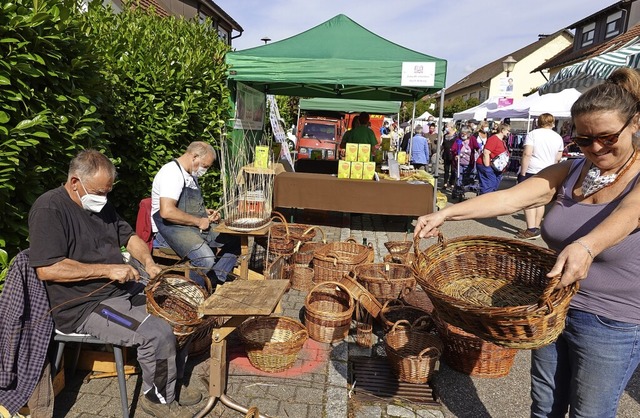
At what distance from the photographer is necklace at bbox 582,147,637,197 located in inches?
64.2

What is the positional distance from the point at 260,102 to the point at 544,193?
727 centimetres

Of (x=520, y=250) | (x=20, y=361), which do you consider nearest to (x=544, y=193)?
(x=520, y=250)

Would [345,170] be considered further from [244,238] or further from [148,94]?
[244,238]

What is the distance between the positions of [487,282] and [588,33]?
2984cm

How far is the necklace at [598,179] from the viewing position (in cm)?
163

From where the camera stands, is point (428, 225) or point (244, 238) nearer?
point (428, 225)

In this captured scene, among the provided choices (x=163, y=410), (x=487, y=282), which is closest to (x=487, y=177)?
(x=487, y=282)

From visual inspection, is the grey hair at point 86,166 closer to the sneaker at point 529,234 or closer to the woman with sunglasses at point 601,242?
the woman with sunglasses at point 601,242

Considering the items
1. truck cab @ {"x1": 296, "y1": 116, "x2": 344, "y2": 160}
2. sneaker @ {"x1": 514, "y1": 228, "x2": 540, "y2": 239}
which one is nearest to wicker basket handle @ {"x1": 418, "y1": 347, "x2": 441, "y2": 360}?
sneaker @ {"x1": 514, "y1": 228, "x2": 540, "y2": 239}

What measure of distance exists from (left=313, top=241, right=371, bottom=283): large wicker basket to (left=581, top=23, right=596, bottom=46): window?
2729cm

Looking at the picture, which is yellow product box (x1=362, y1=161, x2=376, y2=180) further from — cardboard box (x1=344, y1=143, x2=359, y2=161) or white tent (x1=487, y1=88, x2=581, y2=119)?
white tent (x1=487, y1=88, x2=581, y2=119)

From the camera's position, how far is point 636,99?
1566 mm

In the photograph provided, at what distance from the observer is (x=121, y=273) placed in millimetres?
2523

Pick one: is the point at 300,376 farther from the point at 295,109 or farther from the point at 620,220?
the point at 295,109
